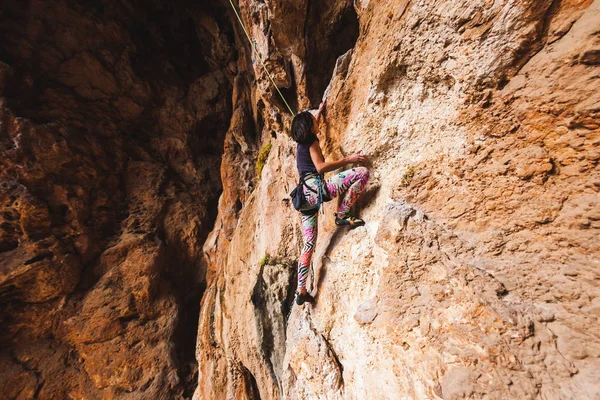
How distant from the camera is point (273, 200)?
490 cm

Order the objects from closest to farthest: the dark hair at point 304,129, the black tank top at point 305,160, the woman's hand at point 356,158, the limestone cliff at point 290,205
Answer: the limestone cliff at point 290,205 → the woman's hand at point 356,158 → the dark hair at point 304,129 → the black tank top at point 305,160

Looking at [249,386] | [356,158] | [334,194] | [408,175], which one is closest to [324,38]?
[356,158]

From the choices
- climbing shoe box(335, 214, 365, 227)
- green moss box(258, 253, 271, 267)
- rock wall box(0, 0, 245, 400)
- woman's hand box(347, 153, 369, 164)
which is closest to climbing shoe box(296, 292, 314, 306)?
climbing shoe box(335, 214, 365, 227)

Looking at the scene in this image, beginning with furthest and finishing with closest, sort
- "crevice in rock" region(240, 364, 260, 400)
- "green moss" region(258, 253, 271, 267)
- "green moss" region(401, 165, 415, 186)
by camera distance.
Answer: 1. "crevice in rock" region(240, 364, 260, 400)
2. "green moss" region(258, 253, 271, 267)
3. "green moss" region(401, 165, 415, 186)

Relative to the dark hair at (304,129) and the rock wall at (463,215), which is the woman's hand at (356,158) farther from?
the dark hair at (304,129)

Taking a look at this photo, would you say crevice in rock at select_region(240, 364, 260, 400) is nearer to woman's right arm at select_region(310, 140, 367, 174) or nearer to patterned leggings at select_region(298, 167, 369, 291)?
patterned leggings at select_region(298, 167, 369, 291)

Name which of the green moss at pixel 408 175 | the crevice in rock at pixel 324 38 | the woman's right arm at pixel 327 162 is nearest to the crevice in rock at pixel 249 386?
the woman's right arm at pixel 327 162

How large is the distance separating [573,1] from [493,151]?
101 cm

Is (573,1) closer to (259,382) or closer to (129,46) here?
(259,382)

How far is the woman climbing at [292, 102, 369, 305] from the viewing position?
2.75m

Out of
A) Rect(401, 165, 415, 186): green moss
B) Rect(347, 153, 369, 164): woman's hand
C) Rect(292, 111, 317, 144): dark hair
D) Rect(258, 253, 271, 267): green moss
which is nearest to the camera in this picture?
Rect(401, 165, 415, 186): green moss

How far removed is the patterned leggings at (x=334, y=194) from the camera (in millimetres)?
2740

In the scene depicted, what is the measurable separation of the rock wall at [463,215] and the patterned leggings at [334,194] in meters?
0.19

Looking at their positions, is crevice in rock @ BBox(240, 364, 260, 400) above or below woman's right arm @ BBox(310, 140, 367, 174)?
below
